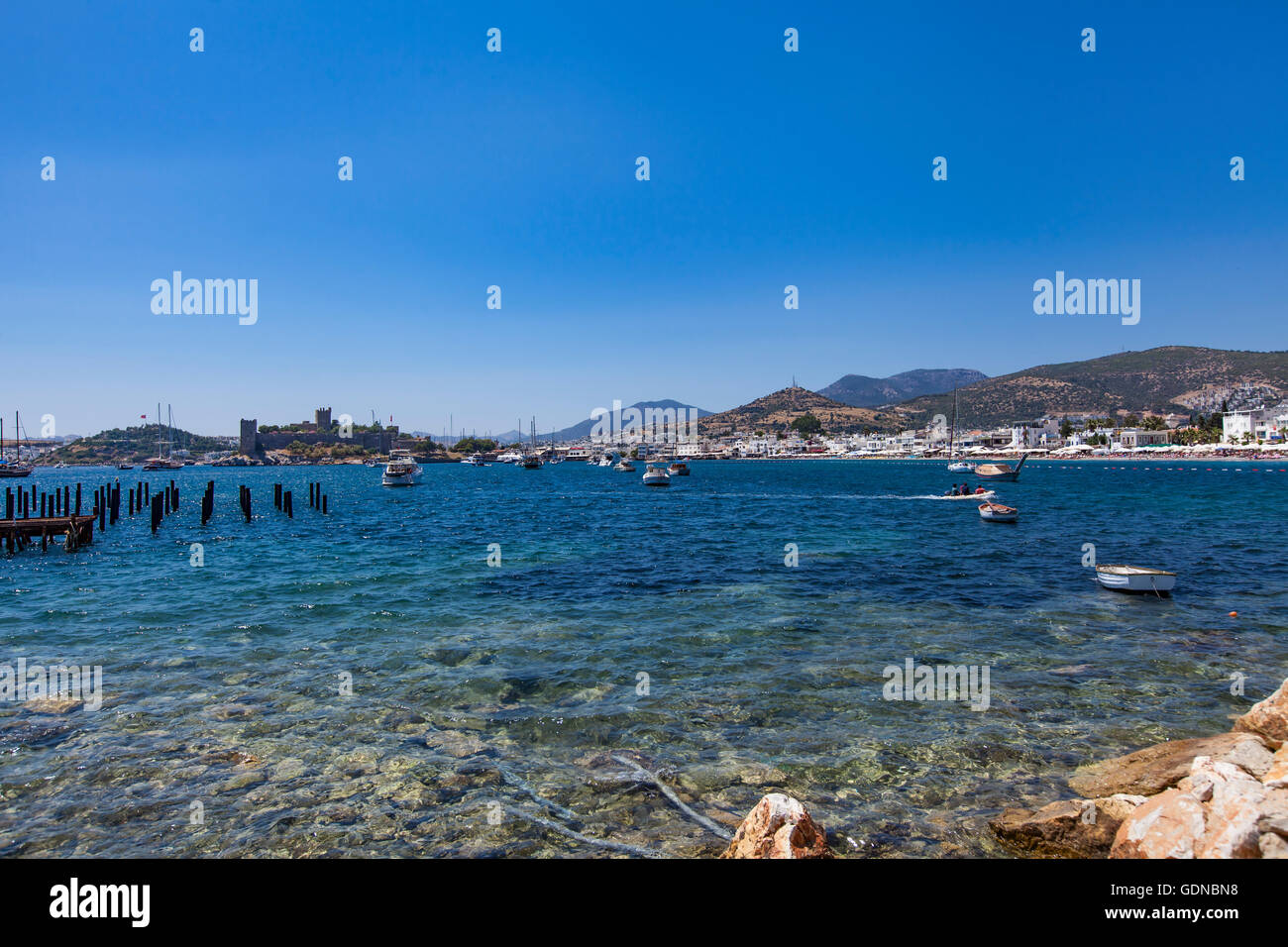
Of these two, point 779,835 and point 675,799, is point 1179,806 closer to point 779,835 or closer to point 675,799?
point 779,835

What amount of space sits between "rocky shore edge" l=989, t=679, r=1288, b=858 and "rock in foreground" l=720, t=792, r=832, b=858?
2.82 m

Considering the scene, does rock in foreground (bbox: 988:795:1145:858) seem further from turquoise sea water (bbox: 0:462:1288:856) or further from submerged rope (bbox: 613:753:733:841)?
submerged rope (bbox: 613:753:733:841)

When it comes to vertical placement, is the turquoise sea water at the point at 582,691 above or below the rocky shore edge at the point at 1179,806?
below

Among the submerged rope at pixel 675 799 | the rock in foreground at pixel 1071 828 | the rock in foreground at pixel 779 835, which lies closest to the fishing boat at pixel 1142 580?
the rock in foreground at pixel 1071 828

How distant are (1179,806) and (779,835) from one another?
12.5ft

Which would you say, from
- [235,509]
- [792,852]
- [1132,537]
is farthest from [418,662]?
[235,509]

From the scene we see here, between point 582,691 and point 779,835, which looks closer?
point 779,835

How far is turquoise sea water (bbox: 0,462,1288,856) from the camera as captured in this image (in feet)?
27.1

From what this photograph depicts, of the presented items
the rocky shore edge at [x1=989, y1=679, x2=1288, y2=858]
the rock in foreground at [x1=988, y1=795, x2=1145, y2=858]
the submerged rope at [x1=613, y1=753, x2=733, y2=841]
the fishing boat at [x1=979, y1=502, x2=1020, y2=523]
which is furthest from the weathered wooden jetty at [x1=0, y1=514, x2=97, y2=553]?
the fishing boat at [x1=979, y1=502, x2=1020, y2=523]

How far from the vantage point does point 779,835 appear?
19.8ft

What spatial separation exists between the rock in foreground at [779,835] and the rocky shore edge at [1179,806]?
2.82 metres

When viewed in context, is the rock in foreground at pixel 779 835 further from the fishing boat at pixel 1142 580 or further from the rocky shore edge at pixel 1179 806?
the fishing boat at pixel 1142 580

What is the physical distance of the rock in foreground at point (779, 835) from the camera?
596cm

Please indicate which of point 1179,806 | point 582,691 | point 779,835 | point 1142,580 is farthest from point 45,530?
point 1142,580
